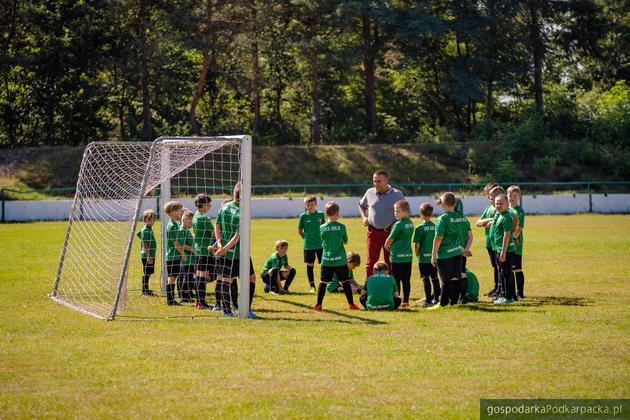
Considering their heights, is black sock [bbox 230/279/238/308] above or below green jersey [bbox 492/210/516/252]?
below

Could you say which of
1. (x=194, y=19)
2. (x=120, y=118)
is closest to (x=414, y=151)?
(x=194, y=19)

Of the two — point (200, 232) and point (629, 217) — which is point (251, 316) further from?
point (629, 217)

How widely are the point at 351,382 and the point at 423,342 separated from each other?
1693mm

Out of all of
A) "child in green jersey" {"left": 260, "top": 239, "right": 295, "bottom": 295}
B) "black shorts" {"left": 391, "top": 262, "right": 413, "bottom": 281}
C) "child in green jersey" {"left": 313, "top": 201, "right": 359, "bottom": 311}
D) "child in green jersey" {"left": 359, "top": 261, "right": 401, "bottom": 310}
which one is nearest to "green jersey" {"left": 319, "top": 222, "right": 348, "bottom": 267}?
"child in green jersey" {"left": 313, "top": 201, "right": 359, "bottom": 311}

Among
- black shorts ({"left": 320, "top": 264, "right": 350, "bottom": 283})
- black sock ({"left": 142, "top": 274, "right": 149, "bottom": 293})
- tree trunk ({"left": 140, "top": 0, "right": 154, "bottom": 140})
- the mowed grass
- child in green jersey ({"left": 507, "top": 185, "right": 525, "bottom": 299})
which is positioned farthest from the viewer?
tree trunk ({"left": 140, "top": 0, "right": 154, "bottom": 140})

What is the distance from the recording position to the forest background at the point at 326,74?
39.3 m

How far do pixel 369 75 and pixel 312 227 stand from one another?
34878mm

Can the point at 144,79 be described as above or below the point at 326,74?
below

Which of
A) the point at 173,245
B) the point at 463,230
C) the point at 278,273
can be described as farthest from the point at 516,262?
the point at 173,245

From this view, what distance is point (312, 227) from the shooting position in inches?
462

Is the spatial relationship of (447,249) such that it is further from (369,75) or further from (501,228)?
A: (369,75)

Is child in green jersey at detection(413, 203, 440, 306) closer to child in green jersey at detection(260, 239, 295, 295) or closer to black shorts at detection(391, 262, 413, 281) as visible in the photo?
black shorts at detection(391, 262, 413, 281)

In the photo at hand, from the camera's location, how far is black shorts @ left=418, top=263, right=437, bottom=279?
396 inches

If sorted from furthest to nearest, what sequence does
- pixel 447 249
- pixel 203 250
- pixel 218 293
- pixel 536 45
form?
pixel 536 45, pixel 218 293, pixel 203 250, pixel 447 249
